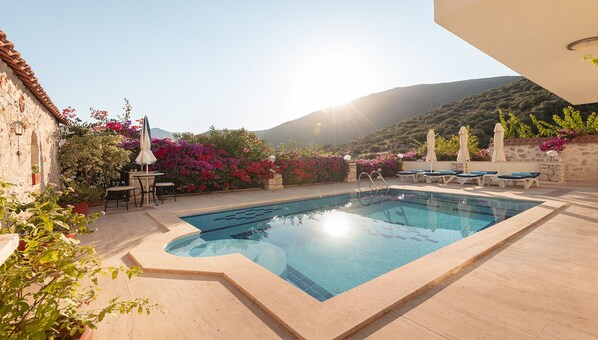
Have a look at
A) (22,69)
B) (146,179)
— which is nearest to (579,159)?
(146,179)

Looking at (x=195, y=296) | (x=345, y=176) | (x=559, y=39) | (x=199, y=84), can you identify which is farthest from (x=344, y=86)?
(x=195, y=296)

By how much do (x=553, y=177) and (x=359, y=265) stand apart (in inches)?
474

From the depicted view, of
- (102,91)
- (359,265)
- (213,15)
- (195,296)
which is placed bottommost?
(359,265)

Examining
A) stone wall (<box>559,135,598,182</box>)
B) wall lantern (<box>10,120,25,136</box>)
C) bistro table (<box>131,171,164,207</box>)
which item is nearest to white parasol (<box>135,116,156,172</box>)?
bistro table (<box>131,171,164,207</box>)

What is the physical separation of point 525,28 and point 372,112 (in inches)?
1741

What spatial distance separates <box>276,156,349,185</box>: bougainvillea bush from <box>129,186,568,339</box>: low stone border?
7.49 meters

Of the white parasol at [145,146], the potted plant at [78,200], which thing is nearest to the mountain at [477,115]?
the white parasol at [145,146]

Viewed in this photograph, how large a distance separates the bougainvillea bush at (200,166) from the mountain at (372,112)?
1206 inches

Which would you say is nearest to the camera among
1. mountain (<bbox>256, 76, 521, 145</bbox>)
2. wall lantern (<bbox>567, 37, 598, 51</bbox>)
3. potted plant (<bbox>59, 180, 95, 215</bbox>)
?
wall lantern (<bbox>567, 37, 598, 51</bbox>)

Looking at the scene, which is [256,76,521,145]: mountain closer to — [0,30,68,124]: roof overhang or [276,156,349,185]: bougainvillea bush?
[276,156,349,185]: bougainvillea bush

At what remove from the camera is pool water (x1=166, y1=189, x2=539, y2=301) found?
4.09 m

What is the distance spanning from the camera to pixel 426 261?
11.1 feet

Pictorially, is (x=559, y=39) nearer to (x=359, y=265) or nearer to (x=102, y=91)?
(x=359, y=265)

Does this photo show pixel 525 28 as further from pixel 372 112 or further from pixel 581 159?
pixel 372 112
